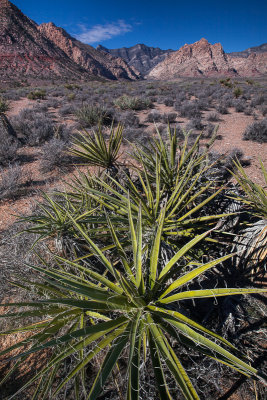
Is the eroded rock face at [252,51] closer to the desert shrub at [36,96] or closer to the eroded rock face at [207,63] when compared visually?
the eroded rock face at [207,63]

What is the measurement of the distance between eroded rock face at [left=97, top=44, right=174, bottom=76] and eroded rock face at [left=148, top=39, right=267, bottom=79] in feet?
131

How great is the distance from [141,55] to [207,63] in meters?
74.6

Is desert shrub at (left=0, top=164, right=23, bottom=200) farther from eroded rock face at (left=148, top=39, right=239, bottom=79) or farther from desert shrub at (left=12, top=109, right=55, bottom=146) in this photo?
eroded rock face at (left=148, top=39, right=239, bottom=79)

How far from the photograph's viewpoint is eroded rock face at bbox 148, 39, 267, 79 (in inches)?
2768

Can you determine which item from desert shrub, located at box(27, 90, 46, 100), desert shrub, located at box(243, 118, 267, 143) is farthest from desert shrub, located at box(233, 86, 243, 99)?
desert shrub, located at box(27, 90, 46, 100)

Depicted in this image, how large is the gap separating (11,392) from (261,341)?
2355 millimetres

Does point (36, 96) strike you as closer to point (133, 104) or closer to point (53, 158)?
point (133, 104)

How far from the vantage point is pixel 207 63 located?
7550 cm

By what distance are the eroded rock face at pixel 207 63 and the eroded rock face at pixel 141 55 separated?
40.0 m

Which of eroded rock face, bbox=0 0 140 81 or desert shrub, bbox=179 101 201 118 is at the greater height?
eroded rock face, bbox=0 0 140 81

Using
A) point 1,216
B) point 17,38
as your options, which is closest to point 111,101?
point 1,216

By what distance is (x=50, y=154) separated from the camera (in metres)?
5.79

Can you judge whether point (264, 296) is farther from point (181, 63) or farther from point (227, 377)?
point (181, 63)

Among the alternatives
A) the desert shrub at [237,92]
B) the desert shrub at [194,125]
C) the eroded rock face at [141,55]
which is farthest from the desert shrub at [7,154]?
the eroded rock face at [141,55]
